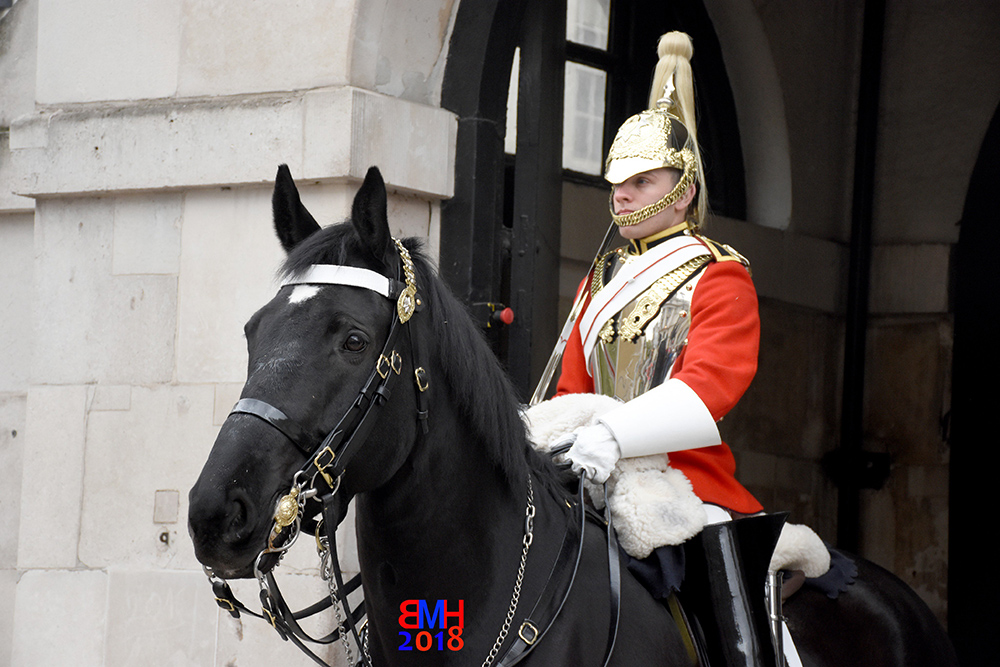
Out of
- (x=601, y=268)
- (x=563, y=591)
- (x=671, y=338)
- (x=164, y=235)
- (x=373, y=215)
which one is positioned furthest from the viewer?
(x=164, y=235)

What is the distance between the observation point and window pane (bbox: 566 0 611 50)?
6930 millimetres

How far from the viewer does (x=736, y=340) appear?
3438 mm

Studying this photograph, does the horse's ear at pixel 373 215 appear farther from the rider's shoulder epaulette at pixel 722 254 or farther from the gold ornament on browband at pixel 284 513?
the rider's shoulder epaulette at pixel 722 254

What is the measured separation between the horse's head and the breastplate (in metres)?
1.02

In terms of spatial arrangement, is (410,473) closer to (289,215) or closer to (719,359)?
(289,215)

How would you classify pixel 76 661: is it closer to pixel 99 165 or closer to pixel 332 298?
pixel 99 165

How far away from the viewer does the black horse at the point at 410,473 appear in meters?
2.39

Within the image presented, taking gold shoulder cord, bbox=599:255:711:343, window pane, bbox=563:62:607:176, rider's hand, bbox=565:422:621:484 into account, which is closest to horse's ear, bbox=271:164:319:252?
rider's hand, bbox=565:422:621:484

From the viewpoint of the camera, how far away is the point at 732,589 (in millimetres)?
3236

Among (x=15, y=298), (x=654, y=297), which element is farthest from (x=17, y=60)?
(x=654, y=297)

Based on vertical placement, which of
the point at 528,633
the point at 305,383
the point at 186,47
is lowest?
the point at 528,633

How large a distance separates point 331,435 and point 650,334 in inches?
52.7

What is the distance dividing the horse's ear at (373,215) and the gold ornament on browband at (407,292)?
55mm

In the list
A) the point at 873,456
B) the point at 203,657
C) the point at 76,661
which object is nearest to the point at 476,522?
the point at 203,657
